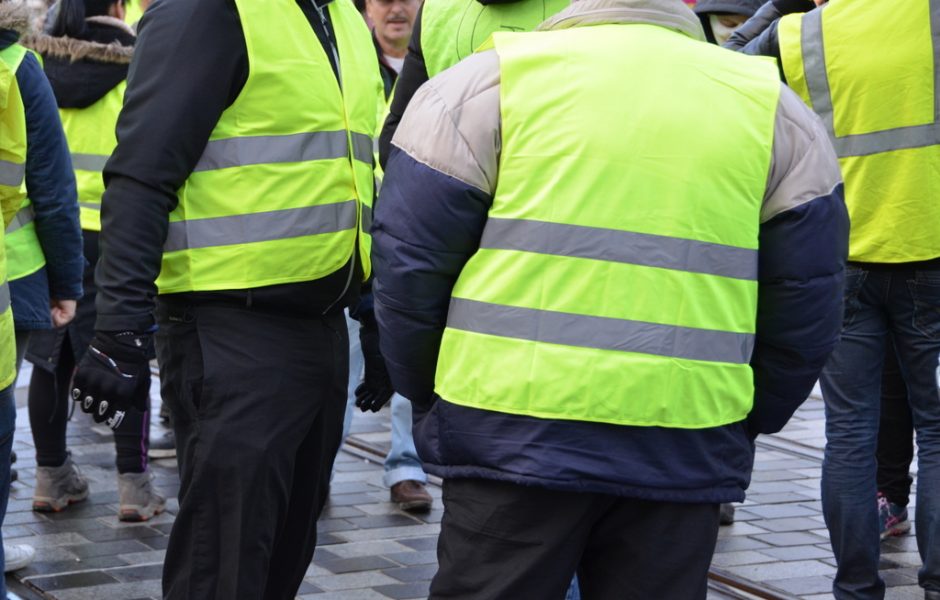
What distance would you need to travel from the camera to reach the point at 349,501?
634 centimetres

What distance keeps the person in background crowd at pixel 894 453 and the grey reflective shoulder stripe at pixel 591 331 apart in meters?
3.01

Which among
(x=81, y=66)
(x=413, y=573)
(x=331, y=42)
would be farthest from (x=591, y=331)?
(x=81, y=66)

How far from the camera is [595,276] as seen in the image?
283cm

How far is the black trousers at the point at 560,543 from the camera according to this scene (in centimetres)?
285

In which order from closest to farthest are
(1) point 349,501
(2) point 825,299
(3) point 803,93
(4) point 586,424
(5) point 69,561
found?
(4) point 586,424 < (2) point 825,299 < (3) point 803,93 < (5) point 69,561 < (1) point 349,501

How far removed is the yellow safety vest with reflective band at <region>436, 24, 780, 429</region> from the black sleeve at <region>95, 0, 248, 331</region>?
0.86 m

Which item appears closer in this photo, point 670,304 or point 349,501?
point 670,304

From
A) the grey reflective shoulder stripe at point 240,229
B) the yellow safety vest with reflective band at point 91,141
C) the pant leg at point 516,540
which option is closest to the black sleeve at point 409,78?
the grey reflective shoulder stripe at point 240,229

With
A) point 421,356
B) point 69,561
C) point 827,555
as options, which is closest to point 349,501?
point 69,561

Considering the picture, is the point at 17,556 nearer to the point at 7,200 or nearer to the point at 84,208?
the point at 7,200

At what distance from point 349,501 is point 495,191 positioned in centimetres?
361

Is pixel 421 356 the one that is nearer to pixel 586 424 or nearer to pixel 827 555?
pixel 586 424

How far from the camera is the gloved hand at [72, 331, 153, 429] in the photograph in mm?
3424

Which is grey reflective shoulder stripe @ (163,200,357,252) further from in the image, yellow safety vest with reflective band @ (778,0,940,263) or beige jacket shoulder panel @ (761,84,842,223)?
yellow safety vest with reflective band @ (778,0,940,263)
